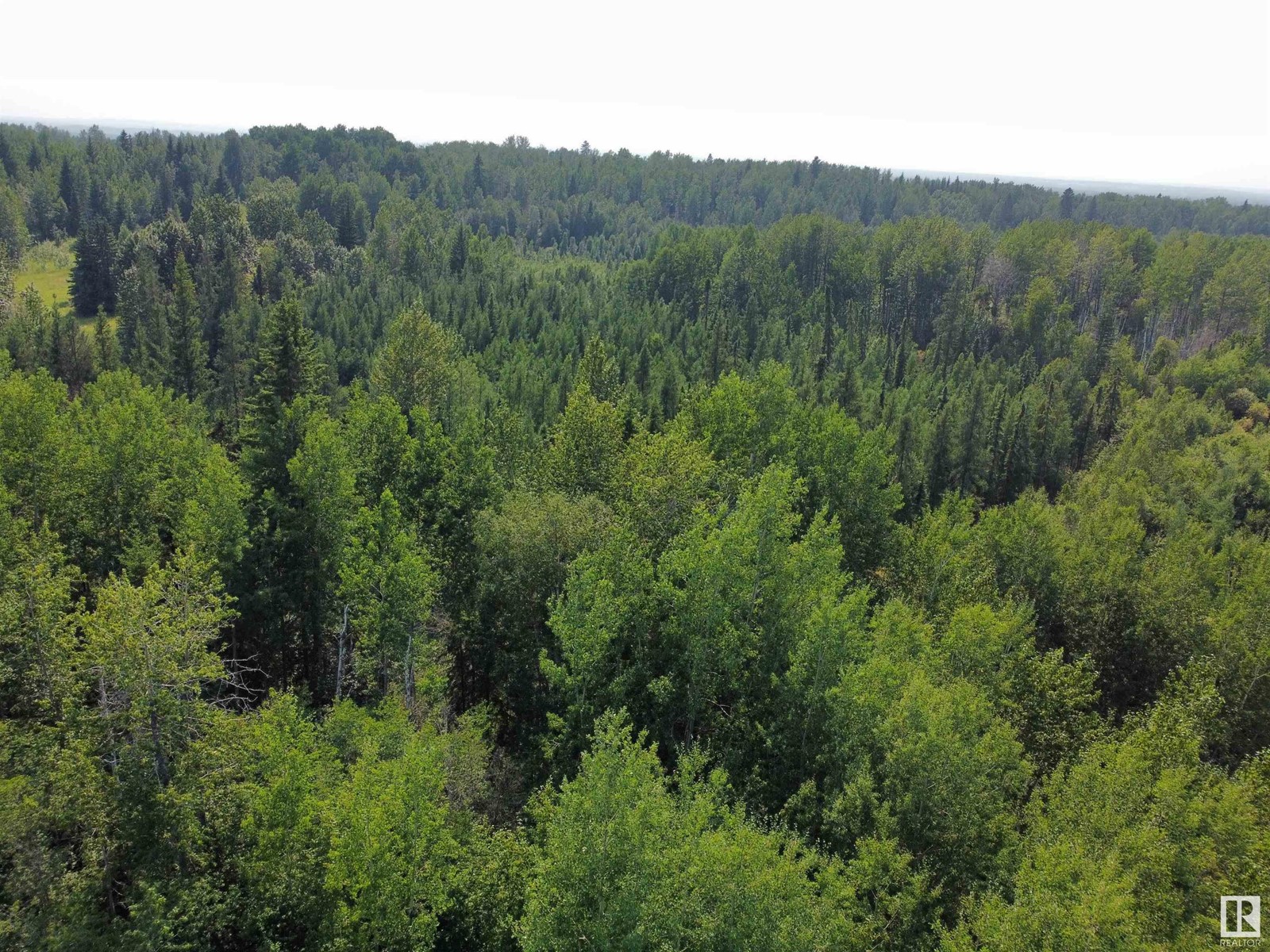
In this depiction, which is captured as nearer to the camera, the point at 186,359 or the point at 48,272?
the point at 186,359

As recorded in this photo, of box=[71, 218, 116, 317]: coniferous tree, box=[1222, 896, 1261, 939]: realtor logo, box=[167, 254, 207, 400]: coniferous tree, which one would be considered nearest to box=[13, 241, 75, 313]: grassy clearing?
box=[71, 218, 116, 317]: coniferous tree

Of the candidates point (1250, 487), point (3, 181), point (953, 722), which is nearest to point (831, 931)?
point (953, 722)

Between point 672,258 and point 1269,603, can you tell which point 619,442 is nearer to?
point 1269,603

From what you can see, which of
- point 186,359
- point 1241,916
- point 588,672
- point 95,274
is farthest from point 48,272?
point 1241,916

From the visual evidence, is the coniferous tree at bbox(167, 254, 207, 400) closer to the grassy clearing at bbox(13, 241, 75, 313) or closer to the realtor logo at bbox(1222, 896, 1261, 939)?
the grassy clearing at bbox(13, 241, 75, 313)

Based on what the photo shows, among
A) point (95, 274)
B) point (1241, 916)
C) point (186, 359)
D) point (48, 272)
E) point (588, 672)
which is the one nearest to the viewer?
point (1241, 916)

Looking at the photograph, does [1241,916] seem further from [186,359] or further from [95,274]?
[95,274]

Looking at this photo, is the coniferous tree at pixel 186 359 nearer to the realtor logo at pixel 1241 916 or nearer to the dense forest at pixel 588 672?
the dense forest at pixel 588 672

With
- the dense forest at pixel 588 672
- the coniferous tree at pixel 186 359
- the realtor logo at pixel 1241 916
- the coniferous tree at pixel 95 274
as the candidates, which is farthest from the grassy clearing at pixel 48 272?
the realtor logo at pixel 1241 916
